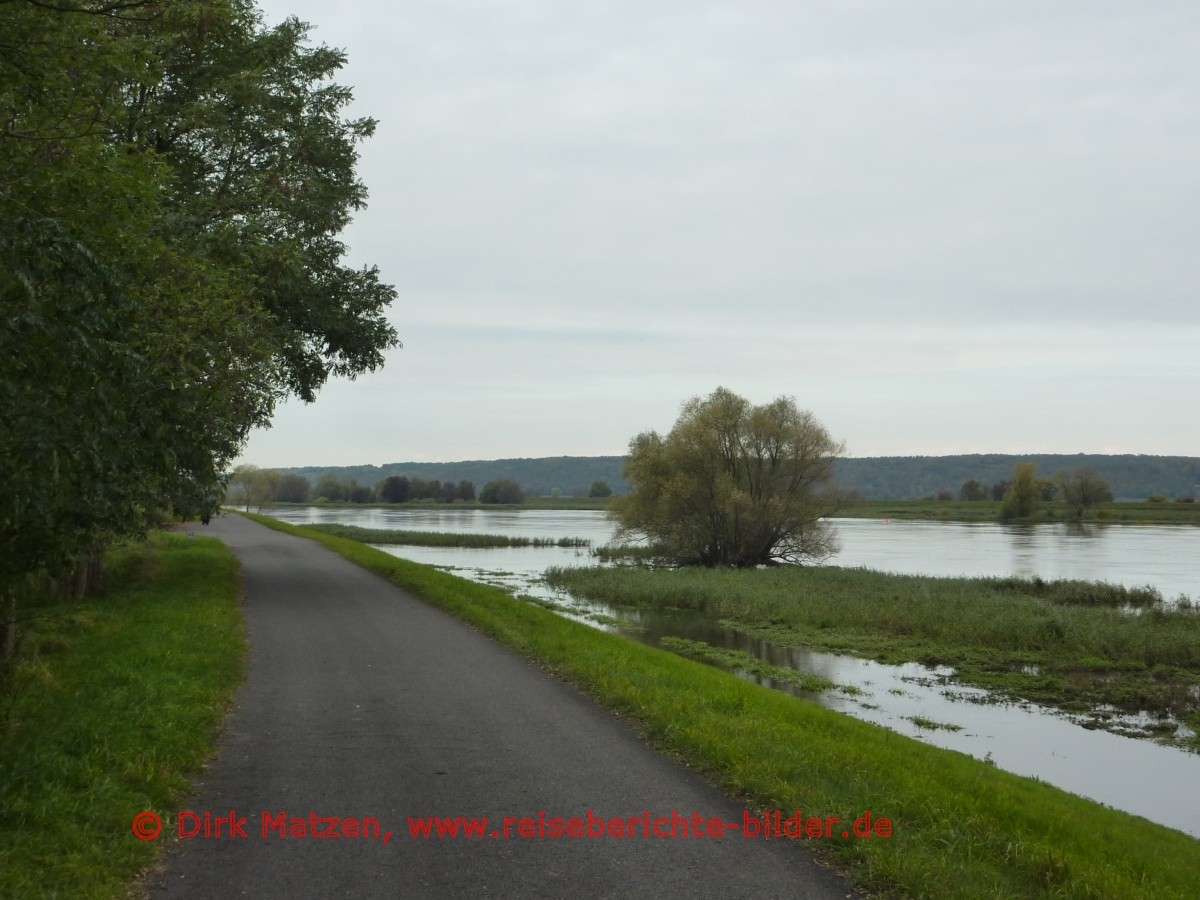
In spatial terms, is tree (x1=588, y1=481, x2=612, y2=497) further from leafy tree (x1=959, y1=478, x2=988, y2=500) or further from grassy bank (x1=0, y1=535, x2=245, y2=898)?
grassy bank (x1=0, y1=535, x2=245, y2=898)

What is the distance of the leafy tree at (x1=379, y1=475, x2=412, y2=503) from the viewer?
16312 cm

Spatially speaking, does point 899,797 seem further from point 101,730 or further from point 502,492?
point 502,492

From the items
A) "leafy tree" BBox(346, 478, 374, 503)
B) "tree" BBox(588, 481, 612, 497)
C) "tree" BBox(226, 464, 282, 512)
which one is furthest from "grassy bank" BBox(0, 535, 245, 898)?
"leafy tree" BBox(346, 478, 374, 503)

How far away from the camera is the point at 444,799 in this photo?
6914 millimetres

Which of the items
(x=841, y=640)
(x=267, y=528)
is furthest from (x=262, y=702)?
(x=267, y=528)

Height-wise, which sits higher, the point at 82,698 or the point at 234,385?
the point at 234,385

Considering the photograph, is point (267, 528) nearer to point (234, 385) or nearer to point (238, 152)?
point (238, 152)

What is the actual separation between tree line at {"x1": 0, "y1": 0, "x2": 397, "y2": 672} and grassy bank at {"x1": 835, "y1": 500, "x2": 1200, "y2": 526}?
78260 mm

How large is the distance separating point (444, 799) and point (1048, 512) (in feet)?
380

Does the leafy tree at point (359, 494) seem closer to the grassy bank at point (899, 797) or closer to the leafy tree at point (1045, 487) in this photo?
the leafy tree at point (1045, 487)

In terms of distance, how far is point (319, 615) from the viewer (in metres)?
16.9

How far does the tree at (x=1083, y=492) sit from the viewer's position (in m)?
107

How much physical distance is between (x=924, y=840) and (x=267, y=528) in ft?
173

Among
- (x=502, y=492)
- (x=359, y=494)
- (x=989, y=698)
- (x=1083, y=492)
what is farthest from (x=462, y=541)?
(x=359, y=494)
